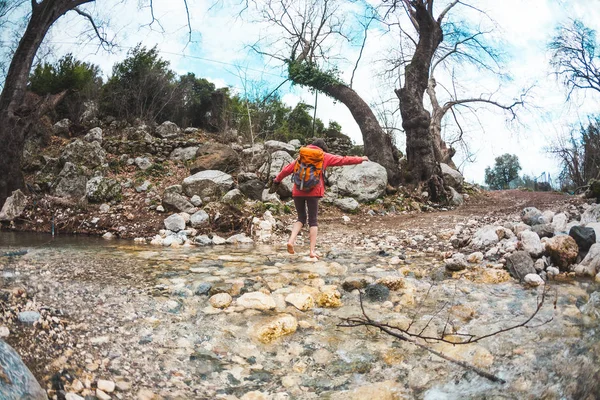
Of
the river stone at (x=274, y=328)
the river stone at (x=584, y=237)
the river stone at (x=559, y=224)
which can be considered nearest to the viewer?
the river stone at (x=274, y=328)

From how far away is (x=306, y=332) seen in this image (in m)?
2.80

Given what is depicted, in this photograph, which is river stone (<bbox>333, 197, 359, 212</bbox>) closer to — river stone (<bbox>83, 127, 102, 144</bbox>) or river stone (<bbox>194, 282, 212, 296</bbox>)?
river stone (<bbox>194, 282, 212, 296</bbox>)

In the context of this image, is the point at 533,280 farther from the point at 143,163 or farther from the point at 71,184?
the point at 143,163

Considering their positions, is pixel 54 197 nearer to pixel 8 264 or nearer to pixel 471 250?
pixel 8 264

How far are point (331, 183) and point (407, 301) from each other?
24.3 feet

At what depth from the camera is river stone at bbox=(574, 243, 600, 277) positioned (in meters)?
4.09

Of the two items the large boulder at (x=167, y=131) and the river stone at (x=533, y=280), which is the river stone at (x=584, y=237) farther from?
the large boulder at (x=167, y=131)

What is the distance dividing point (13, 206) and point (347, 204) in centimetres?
796

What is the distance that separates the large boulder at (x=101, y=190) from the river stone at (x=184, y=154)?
133 inches

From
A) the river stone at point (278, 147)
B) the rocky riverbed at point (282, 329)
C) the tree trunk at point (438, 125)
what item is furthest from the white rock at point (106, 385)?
the tree trunk at point (438, 125)

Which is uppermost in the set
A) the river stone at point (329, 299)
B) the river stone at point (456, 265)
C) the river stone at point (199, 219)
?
the river stone at point (199, 219)

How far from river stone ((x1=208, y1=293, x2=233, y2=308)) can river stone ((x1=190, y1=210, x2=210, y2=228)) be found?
14.1 feet

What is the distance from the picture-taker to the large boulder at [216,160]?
10.3 m

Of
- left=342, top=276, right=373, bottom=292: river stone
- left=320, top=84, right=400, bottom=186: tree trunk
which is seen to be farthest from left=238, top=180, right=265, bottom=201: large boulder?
left=342, top=276, right=373, bottom=292: river stone
